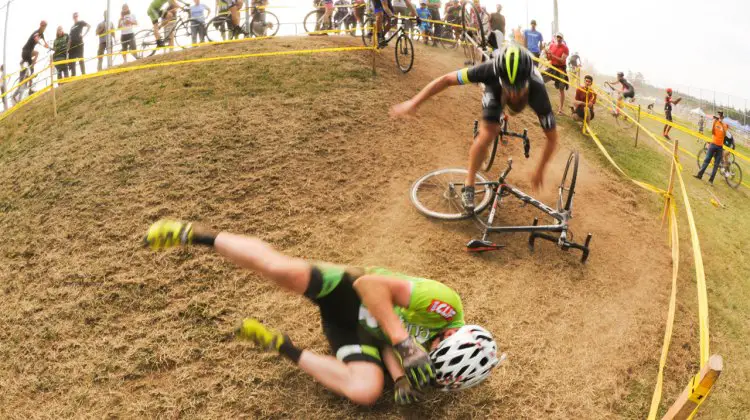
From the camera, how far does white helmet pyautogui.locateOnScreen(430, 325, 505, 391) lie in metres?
4.06

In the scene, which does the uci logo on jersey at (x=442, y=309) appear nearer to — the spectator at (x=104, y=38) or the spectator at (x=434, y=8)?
the spectator at (x=104, y=38)

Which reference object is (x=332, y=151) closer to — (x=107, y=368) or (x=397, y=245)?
(x=397, y=245)

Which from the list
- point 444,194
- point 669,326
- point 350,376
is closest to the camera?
point 350,376

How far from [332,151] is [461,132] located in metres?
2.78

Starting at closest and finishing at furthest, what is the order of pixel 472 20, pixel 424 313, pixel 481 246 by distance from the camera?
pixel 424 313 → pixel 481 246 → pixel 472 20

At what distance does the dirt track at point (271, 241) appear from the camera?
5137mm

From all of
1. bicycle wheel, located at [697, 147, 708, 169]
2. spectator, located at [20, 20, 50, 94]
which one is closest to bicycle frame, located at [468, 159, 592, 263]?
bicycle wheel, located at [697, 147, 708, 169]

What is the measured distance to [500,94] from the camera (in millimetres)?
6730

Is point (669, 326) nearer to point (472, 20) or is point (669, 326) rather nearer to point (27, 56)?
point (472, 20)

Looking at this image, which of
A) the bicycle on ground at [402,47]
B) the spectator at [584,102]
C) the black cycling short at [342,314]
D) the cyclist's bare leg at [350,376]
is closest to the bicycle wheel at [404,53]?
the bicycle on ground at [402,47]

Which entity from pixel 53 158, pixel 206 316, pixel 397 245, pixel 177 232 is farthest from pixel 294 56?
pixel 177 232

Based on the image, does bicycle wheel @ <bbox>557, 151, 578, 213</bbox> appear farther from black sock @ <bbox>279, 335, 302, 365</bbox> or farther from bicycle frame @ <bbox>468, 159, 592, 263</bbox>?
black sock @ <bbox>279, 335, 302, 365</bbox>

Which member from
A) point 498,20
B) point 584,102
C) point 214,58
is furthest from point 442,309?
point 498,20

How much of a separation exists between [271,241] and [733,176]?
13702 mm
